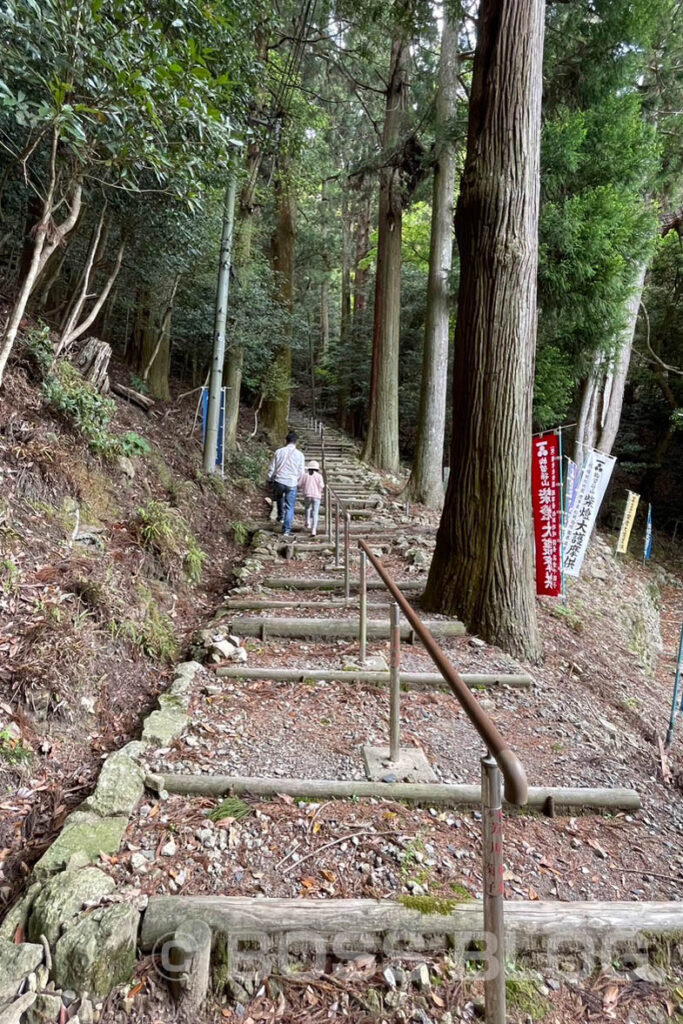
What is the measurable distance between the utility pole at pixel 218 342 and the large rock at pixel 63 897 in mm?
7483

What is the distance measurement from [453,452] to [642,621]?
24.5 feet

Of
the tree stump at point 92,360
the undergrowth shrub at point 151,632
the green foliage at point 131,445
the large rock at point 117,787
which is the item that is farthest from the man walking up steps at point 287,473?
the large rock at point 117,787

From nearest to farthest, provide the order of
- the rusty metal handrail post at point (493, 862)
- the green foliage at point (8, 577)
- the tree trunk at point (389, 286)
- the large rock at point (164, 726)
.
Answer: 1. the rusty metal handrail post at point (493, 862)
2. the large rock at point (164, 726)
3. the green foliage at point (8, 577)
4. the tree trunk at point (389, 286)

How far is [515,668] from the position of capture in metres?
4.36

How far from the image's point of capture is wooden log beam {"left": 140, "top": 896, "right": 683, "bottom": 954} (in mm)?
2010

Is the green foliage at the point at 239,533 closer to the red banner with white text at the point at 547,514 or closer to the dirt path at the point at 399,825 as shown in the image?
the dirt path at the point at 399,825

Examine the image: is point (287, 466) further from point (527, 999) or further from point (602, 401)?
point (602, 401)

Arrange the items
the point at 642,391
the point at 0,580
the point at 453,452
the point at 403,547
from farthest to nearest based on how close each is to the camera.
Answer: the point at 642,391, the point at 403,547, the point at 453,452, the point at 0,580

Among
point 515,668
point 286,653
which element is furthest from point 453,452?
point 286,653

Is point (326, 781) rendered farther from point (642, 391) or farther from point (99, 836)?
point (642, 391)

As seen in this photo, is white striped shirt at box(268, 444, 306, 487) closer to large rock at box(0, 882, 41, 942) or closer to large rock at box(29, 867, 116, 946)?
large rock at box(29, 867, 116, 946)

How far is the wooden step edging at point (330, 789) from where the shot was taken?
2.79m

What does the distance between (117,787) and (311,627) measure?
2.34m

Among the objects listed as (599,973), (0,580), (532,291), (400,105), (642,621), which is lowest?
(642,621)
